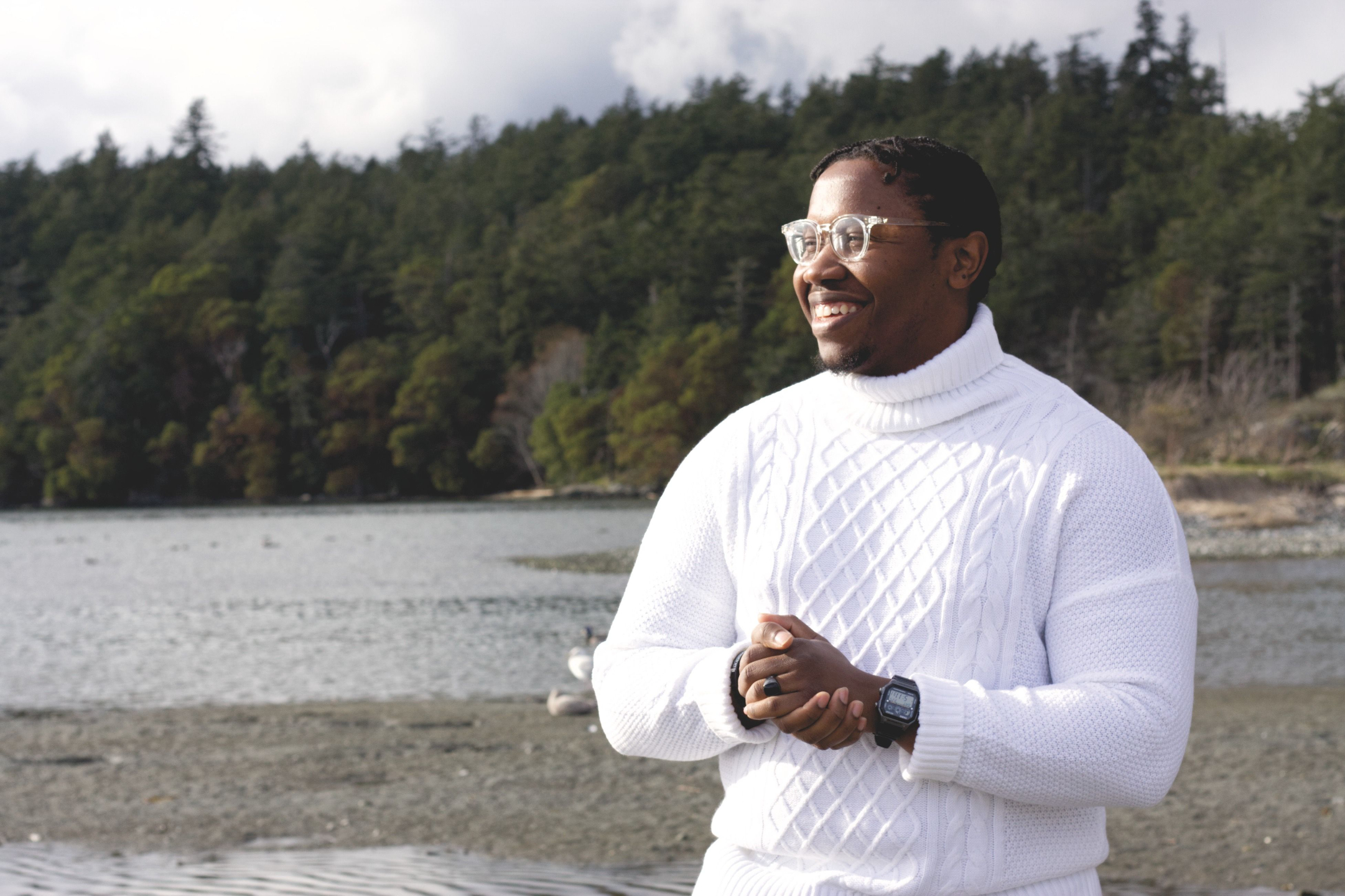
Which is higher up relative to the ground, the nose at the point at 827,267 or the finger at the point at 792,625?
the nose at the point at 827,267

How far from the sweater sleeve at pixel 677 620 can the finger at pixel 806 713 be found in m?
0.17

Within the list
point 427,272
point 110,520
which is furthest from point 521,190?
point 110,520

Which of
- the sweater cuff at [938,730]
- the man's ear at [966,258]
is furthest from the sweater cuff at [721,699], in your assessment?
the man's ear at [966,258]

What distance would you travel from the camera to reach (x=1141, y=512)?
1.66 m

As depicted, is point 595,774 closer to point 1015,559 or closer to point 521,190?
point 1015,559

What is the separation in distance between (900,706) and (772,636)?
0.18 metres

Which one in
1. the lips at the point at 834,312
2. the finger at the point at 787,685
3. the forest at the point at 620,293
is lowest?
the finger at the point at 787,685

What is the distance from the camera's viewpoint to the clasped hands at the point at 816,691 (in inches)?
63.2

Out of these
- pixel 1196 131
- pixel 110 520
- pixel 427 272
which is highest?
pixel 1196 131

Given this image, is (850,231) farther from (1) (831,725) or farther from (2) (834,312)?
(1) (831,725)

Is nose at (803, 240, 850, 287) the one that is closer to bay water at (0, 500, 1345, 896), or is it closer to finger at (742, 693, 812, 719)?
finger at (742, 693, 812, 719)

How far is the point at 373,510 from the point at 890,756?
67303 mm

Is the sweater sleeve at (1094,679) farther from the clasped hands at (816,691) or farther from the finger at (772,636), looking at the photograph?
the finger at (772,636)

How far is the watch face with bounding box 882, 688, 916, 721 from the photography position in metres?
1.59
